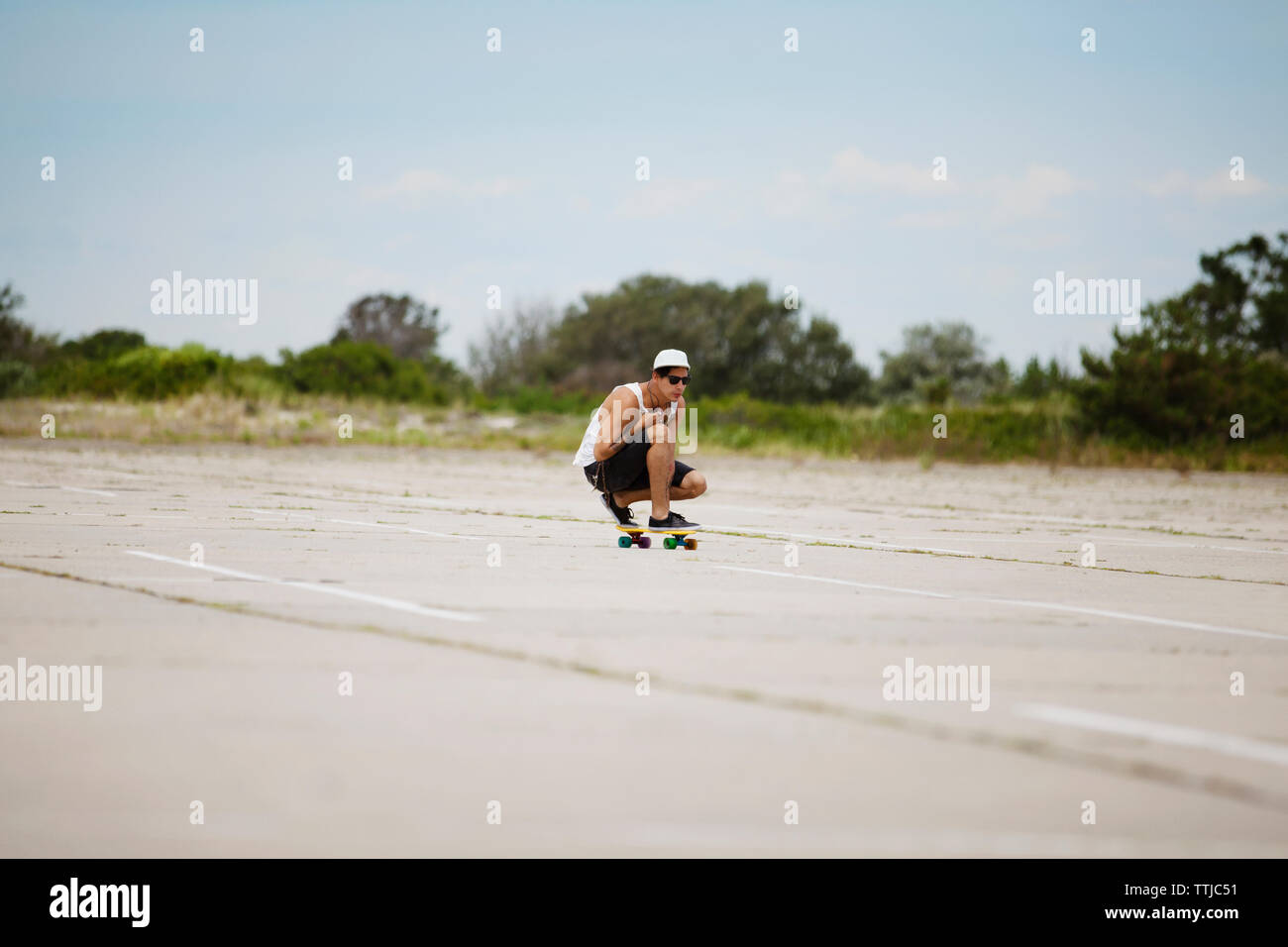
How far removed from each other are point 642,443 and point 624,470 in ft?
0.87

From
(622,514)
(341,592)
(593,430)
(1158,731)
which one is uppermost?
(593,430)

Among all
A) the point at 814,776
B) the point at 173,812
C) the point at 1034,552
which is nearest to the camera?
the point at 173,812

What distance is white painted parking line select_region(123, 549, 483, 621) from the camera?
650cm

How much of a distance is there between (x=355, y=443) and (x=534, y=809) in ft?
101

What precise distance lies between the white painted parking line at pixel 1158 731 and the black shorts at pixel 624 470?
619 cm

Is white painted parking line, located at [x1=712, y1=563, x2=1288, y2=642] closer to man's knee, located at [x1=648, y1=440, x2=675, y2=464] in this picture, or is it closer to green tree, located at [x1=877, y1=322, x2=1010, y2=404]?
man's knee, located at [x1=648, y1=440, x2=675, y2=464]

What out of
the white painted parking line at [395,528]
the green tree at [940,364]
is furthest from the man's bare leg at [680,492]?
the green tree at [940,364]

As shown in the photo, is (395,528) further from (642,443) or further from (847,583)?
(847,583)

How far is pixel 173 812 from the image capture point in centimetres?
360

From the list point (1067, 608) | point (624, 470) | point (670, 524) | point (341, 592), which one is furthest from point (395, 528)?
point (1067, 608)

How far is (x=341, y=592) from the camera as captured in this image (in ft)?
23.6
